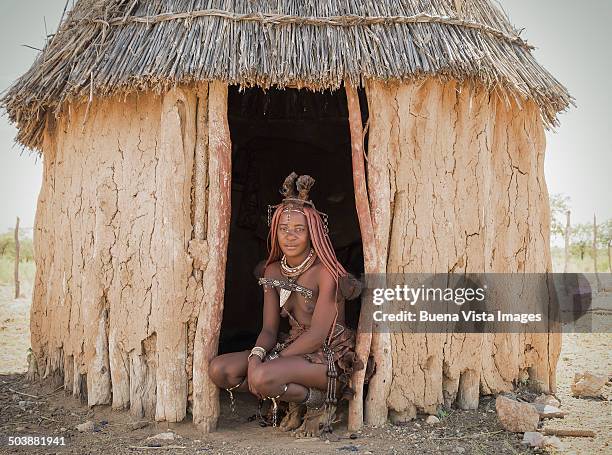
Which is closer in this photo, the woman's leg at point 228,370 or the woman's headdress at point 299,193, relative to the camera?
the woman's leg at point 228,370

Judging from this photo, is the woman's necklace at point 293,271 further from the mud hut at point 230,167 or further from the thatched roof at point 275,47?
the thatched roof at point 275,47

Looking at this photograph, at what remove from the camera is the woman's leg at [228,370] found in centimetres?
506

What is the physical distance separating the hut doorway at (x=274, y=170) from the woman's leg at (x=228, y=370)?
2242 millimetres

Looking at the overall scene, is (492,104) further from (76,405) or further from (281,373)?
(76,405)

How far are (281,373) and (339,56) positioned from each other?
7.06 ft

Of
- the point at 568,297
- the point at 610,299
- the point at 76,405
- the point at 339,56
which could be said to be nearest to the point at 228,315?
the point at 76,405

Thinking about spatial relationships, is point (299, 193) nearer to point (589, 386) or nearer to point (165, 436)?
point (165, 436)

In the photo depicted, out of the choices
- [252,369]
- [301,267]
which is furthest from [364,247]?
[252,369]

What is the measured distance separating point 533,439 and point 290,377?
1643 millimetres

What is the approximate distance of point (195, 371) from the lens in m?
5.14

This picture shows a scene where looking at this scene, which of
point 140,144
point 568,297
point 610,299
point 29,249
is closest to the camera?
point 140,144

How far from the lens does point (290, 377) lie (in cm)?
498

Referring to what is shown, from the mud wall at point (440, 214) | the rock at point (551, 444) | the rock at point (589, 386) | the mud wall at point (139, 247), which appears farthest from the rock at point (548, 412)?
the mud wall at point (139, 247)

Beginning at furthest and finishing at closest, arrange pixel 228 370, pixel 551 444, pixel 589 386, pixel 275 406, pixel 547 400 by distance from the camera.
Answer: pixel 589 386
pixel 547 400
pixel 275 406
pixel 228 370
pixel 551 444
